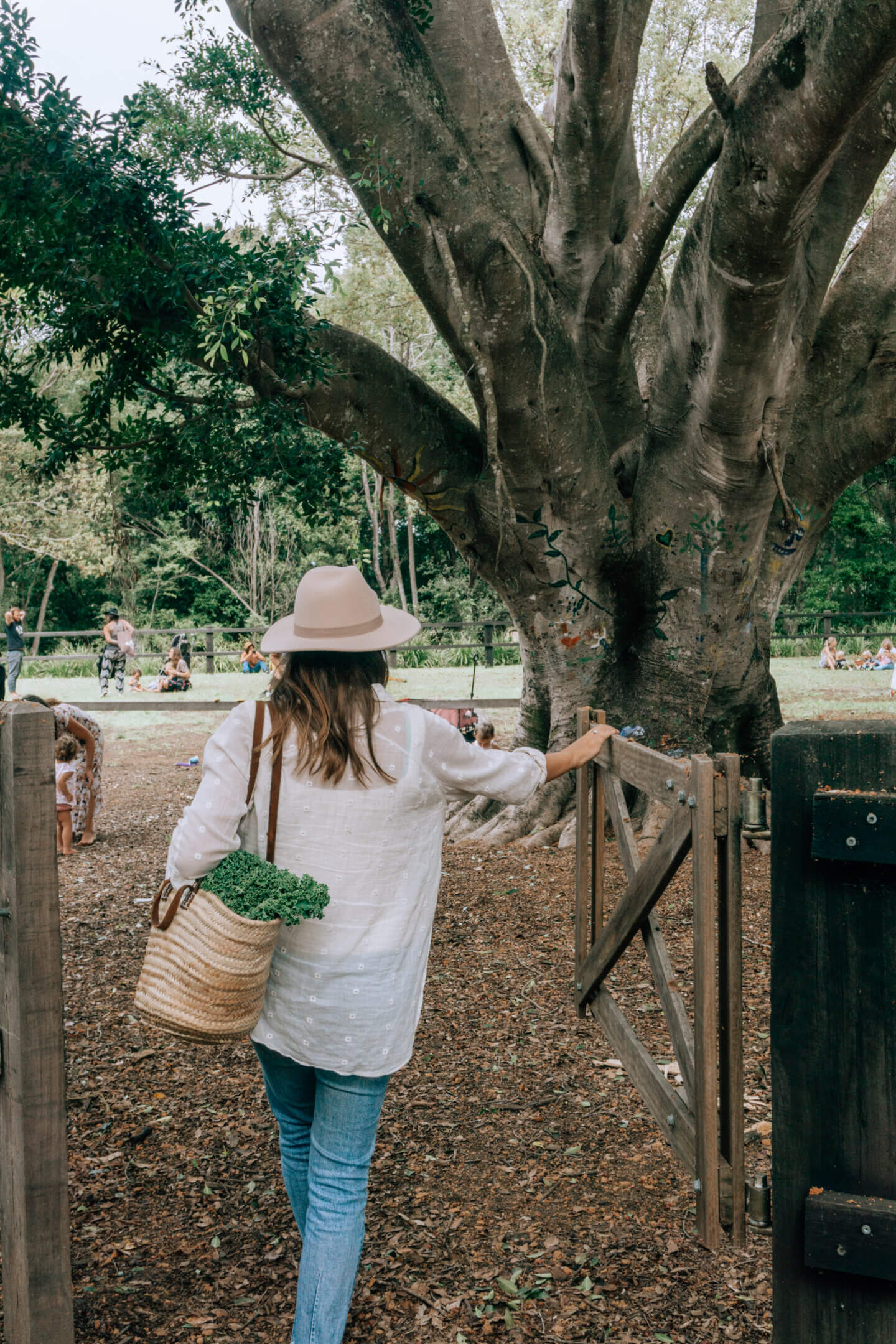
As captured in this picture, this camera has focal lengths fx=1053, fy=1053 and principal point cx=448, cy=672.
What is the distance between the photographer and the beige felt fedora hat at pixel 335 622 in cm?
239

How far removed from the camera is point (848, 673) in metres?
21.3

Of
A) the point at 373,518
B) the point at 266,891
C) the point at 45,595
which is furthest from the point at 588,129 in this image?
the point at 45,595

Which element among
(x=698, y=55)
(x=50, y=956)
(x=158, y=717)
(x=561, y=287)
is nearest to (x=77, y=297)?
(x=561, y=287)

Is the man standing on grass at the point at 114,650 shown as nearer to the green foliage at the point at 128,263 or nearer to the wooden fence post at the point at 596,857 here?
the green foliage at the point at 128,263

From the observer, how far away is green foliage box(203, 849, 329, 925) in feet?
7.39

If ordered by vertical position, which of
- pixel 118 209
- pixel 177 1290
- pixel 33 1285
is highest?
pixel 118 209

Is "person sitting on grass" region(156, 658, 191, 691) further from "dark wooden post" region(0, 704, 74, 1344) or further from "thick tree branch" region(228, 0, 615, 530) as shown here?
"dark wooden post" region(0, 704, 74, 1344)

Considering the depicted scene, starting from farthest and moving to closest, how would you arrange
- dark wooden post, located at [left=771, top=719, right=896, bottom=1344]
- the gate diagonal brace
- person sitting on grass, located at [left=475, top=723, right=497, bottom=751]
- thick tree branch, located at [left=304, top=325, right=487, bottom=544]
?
1. person sitting on grass, located at [left=475, top=723, right=497, bottom=751]
2. thick tree branch, located at [left=304, top=325, right=487, bottom=544]
3. the gate diagonal brace
4. dark wooden post, located at [left=771, top=719, right=896, bottom=1344]

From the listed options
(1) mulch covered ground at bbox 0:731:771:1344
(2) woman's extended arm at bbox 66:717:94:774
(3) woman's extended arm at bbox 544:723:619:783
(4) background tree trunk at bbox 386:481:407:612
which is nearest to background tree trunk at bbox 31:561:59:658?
(4) background tree trunk at bbox 386:481:407:612

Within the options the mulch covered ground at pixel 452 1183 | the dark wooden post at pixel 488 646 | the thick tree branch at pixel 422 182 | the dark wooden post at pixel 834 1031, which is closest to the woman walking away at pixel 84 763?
the mulch covered ground at pixel 452 1183

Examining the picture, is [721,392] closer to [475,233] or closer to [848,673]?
[475,233]

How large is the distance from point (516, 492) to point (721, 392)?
1.44m

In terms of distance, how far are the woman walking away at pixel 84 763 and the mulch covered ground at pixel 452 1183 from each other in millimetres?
2691

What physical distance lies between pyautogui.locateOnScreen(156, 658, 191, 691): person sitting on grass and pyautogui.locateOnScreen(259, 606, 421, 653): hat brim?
61.6ft
